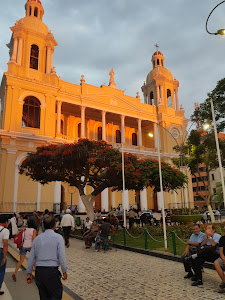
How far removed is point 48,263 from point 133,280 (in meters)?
3.47

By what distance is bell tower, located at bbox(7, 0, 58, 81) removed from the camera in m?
30.4

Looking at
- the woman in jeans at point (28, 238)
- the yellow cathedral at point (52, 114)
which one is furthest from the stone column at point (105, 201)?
the woman in jeans at point (28, 238)

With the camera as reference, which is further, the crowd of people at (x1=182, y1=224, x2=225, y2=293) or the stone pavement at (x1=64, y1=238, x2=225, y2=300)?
the crowd of people at (x1=182, y1=224, x2=225, y2=293)

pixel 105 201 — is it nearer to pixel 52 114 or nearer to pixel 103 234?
pixel 52 114

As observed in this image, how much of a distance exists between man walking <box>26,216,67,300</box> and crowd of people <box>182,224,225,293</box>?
364 centimetres

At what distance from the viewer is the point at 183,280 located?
6414mm

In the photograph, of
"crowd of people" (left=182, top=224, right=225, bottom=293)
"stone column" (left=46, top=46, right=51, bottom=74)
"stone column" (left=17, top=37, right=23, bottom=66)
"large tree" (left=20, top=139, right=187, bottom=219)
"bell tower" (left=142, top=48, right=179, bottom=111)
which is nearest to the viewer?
"crowd of people" (left=182, top=224, right=225, bottom=293)

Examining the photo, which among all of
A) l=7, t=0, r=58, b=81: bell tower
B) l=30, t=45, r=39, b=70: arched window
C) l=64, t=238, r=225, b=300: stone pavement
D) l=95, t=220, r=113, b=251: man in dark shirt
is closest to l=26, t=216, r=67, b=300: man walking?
l=64, t=238, r=225, b=300: stone pavement

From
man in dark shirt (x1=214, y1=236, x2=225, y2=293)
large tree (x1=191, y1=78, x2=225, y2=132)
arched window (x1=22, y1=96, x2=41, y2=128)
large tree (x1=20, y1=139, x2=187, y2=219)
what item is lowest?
man in dark shirt (x1=214, y1=236, x2=225, y2=293)

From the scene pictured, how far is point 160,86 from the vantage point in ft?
140

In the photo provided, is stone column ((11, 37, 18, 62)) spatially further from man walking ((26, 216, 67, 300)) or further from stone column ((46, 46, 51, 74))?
man walking ((26, 216, 67, 300))

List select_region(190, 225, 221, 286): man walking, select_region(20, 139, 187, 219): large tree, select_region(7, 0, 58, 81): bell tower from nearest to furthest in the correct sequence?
select_region(190, 225, 221, 286): man walking < select_region(20, 139, 187, 219): large tree < select_region(7, 0, 58, 81): bell tower

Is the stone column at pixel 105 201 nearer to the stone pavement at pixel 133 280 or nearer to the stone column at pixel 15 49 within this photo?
Result: the stone column at pixel 15 49

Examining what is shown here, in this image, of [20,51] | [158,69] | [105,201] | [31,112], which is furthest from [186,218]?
[158,69]
